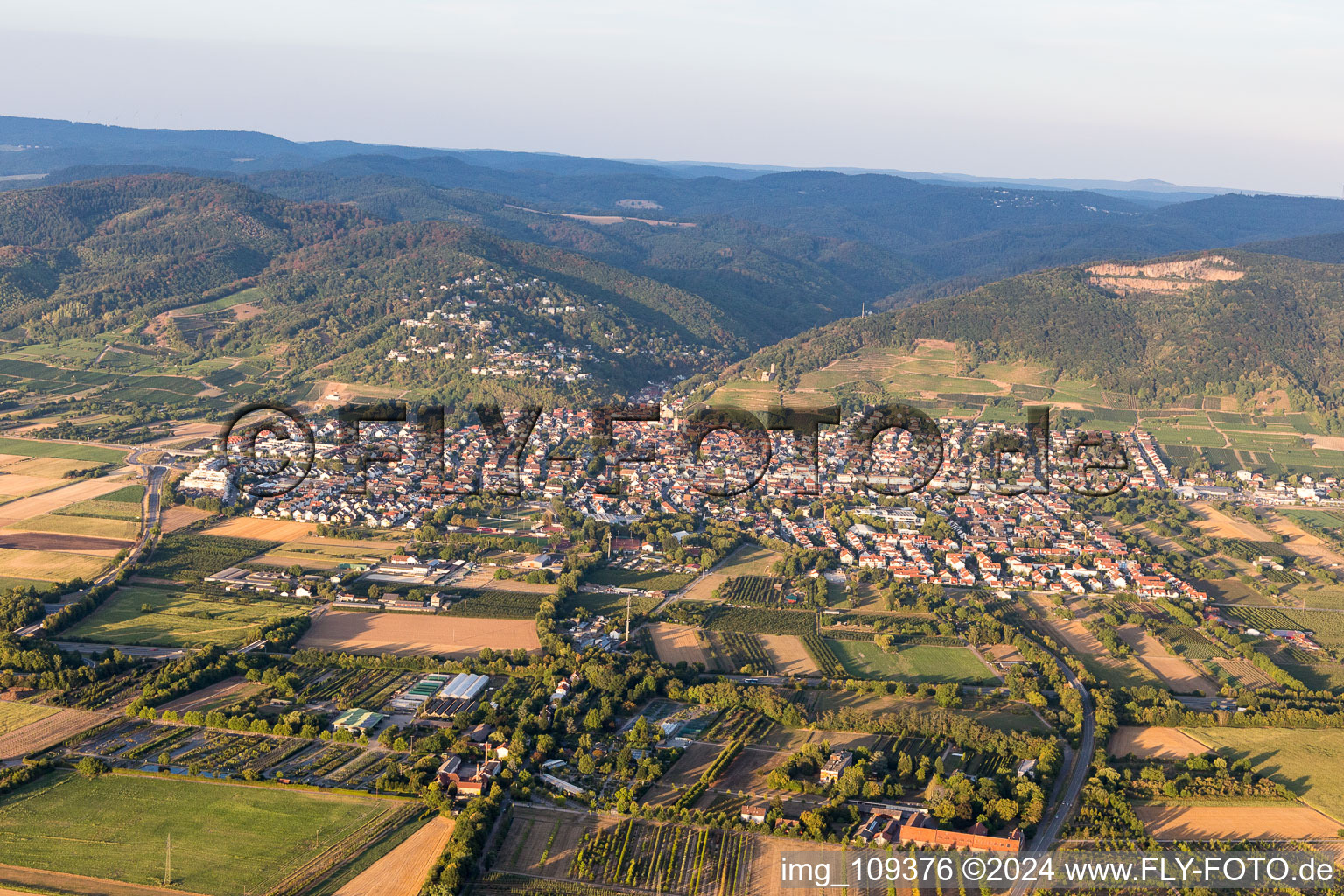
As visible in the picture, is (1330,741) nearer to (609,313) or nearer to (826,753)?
(826,753)

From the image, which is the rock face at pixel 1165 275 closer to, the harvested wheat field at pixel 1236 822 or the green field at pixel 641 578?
the green field at pixel 641 578

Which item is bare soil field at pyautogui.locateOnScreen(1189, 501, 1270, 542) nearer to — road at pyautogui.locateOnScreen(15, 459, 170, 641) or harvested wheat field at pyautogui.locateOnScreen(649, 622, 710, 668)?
harvested wheat field at pyautogui.locateOnScreen(649, 622, 710, 668)

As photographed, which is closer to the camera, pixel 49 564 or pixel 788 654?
pixel 788 654

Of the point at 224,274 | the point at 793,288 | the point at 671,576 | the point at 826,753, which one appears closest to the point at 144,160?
the point at 224,274

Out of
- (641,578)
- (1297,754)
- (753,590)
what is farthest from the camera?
(641,578)

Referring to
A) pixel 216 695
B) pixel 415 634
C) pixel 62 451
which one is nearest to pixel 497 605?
pixel 415 634

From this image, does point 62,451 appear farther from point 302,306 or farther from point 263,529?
point 302,306

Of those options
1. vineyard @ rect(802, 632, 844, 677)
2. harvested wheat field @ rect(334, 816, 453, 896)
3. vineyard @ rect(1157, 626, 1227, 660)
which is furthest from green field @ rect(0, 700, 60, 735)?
vineyard @ rect(1157, 626, 1227, 660)
